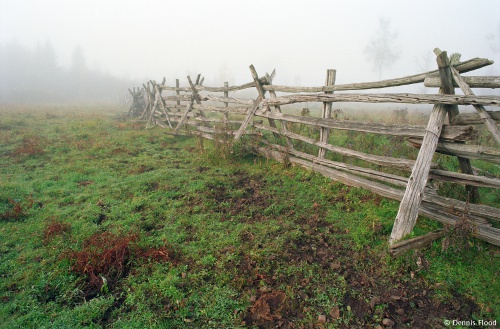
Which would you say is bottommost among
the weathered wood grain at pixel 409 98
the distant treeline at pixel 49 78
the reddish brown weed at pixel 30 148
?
the reddish brown weed at pixel 30 148

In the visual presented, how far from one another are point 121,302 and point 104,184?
4.31 metres

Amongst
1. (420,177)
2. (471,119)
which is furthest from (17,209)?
(471,119)

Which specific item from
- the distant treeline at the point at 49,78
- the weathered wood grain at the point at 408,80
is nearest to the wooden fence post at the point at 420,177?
the weathered wood grain at the point at 408,80

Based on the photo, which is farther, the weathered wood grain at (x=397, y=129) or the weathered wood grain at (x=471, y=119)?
the weathered wood grain at (x=397, y=129)

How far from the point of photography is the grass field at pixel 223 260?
3023 millimetres

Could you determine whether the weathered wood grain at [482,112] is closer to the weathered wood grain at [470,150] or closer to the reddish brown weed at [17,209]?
the weathered wood grain at [470,150]

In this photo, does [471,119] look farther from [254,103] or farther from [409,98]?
[254,103]

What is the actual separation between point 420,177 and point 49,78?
76969 mm

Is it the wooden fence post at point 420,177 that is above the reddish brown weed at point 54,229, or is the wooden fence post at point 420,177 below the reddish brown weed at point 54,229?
Answer: above

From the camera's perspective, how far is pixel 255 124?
854 centimetres

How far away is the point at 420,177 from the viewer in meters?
4.02

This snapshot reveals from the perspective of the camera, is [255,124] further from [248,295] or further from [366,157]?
[248,295]

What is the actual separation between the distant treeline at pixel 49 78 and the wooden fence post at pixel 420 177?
160ft

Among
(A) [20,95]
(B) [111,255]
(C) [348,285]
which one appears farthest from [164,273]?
(A) [20,95]
